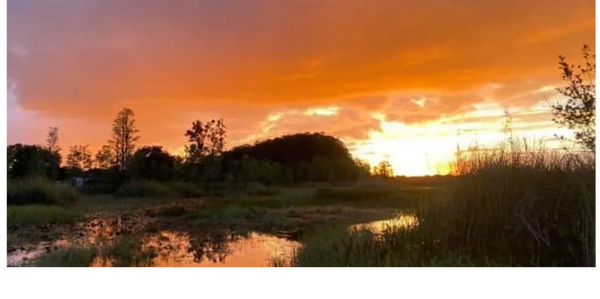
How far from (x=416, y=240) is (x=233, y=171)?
622 inches

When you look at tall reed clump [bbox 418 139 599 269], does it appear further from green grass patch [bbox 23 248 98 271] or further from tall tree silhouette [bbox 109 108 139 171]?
tall tree silhouette [bbox 109 108 139 171]

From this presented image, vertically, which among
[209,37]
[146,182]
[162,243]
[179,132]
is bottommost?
[162,243]

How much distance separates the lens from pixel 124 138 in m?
19.9

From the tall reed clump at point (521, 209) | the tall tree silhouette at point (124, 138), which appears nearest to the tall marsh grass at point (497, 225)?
the tall reed clump at point (521, 209)

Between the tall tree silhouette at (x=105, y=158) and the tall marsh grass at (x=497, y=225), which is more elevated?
the tall tree silhouette at (x=105, y=158)

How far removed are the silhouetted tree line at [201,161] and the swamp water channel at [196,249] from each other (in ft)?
27.1

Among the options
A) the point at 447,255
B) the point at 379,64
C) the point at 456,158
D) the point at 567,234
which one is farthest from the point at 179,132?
the point at 567,234

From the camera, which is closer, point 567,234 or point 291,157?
point 567,234

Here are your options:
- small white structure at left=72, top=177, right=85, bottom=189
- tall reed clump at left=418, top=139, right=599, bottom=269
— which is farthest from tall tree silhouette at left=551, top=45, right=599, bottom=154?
small white structure at left=72, top=177, right=85, bottom=189

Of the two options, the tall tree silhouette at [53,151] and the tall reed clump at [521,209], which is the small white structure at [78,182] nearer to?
the tall tree silhouette at [53,151]

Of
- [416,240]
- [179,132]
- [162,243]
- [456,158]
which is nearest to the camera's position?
[416,240]

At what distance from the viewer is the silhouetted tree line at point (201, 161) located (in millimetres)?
20125
